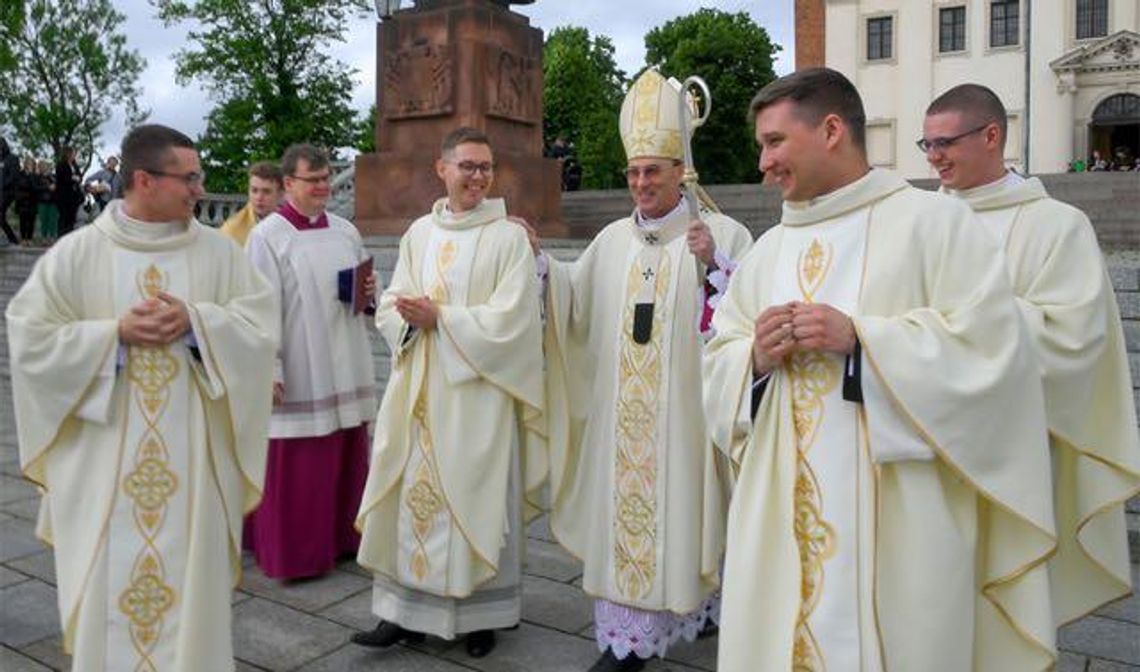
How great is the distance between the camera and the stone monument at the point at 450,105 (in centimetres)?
1059

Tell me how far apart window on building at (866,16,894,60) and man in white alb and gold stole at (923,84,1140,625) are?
3861 centimetres

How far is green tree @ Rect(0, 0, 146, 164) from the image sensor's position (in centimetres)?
3444

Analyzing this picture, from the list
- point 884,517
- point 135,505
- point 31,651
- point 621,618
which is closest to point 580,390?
point 621,618

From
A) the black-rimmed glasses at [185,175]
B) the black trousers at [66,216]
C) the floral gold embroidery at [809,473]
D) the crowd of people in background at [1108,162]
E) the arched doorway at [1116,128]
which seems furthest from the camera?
the arched doorway at [1116,128]

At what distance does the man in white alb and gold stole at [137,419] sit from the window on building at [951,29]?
39.7 meters

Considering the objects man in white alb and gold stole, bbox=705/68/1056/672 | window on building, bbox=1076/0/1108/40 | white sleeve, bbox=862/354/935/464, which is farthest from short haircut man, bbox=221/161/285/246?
window on building, bbox=1076/0/1108/40

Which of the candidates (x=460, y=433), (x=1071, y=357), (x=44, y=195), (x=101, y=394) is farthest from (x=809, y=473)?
(x=44, y=195)

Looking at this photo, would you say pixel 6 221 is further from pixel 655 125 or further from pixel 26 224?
pixel 655 125

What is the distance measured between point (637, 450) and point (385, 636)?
1355mm

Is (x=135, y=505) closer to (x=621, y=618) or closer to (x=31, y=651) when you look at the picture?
(x=31, y=651)

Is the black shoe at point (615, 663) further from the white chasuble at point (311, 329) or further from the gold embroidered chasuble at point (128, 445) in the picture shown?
the white chasuble at point (311, 329)

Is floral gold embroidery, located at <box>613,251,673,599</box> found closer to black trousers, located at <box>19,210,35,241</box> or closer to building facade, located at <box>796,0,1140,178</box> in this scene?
black trousers, located at <box>19,210,35,241</box>

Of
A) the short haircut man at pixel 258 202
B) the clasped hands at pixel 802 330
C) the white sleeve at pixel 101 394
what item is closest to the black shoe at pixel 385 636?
the white sleeve at pixel 101 394

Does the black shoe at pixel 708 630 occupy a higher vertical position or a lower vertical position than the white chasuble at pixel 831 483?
lower
